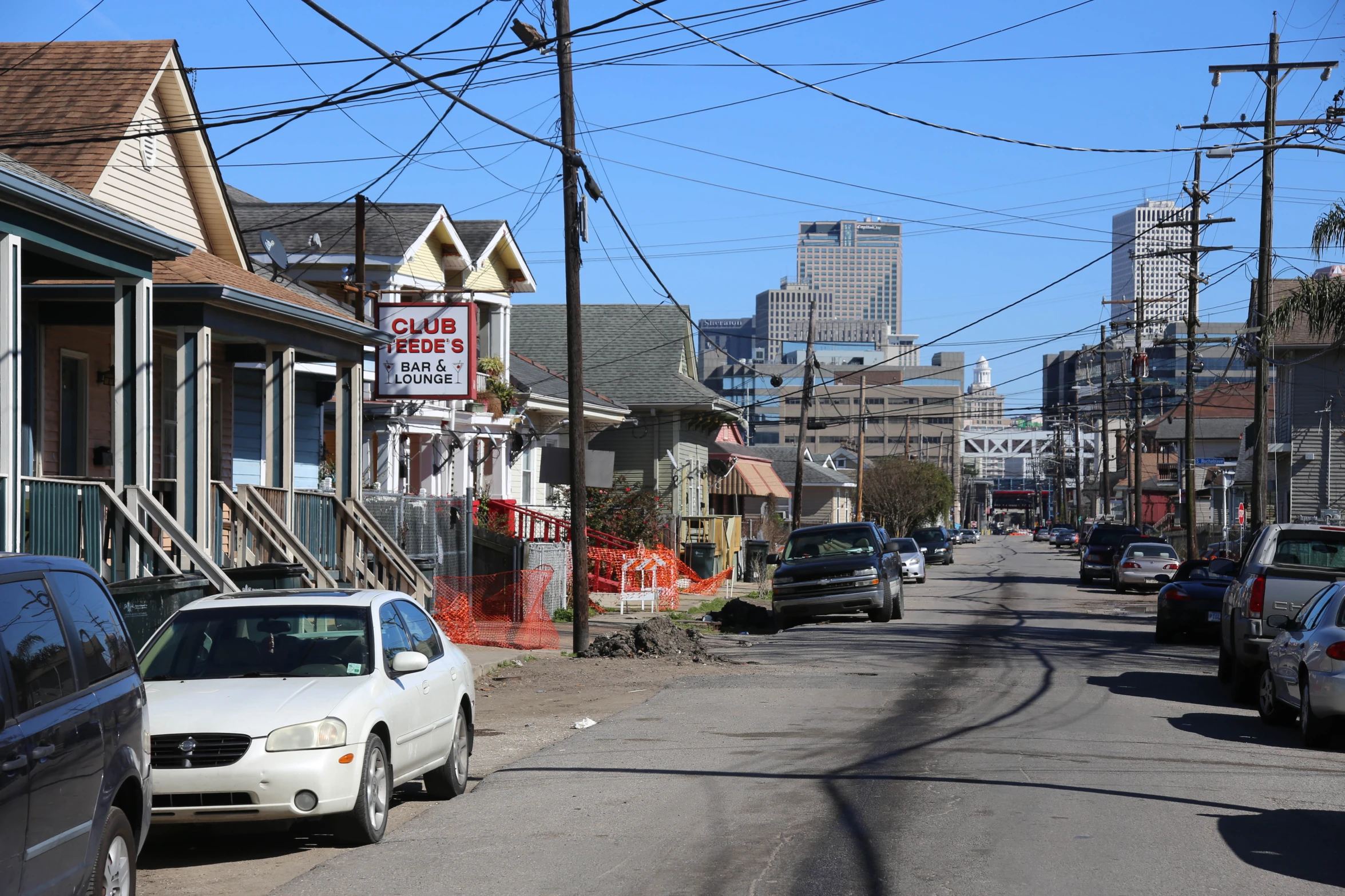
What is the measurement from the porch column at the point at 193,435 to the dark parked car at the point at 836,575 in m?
13.4

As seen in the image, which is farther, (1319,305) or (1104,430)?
(1104,430)

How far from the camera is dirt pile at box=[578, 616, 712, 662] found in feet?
66.2

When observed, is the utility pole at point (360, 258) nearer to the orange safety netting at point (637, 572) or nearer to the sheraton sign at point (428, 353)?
the sheraton sign at point (428, 353)

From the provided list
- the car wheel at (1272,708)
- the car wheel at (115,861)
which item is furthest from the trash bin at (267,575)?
the car wheel at (1272,708)

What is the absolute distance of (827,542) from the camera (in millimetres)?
28391

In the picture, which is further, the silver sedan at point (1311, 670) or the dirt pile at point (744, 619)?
the dirt pile at point (744, 619)

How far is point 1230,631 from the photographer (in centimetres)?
1645

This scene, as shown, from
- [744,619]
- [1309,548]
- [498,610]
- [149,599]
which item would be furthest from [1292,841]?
[744,619]

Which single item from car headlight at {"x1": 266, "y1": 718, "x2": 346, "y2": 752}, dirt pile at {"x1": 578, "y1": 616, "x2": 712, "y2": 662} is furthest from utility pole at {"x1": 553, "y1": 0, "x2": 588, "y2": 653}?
car headlight at {"x1": 266, "y1": 718, "x2": 346, "y2": 752}

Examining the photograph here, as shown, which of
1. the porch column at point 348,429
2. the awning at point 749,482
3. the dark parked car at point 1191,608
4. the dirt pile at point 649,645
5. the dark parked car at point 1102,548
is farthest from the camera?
the awning at point 749,482

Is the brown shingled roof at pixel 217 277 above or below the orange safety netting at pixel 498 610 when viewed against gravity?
above

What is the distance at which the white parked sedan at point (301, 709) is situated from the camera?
793 centimetres

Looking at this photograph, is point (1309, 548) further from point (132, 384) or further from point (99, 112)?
point (99, 112)

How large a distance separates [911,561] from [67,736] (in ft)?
133
